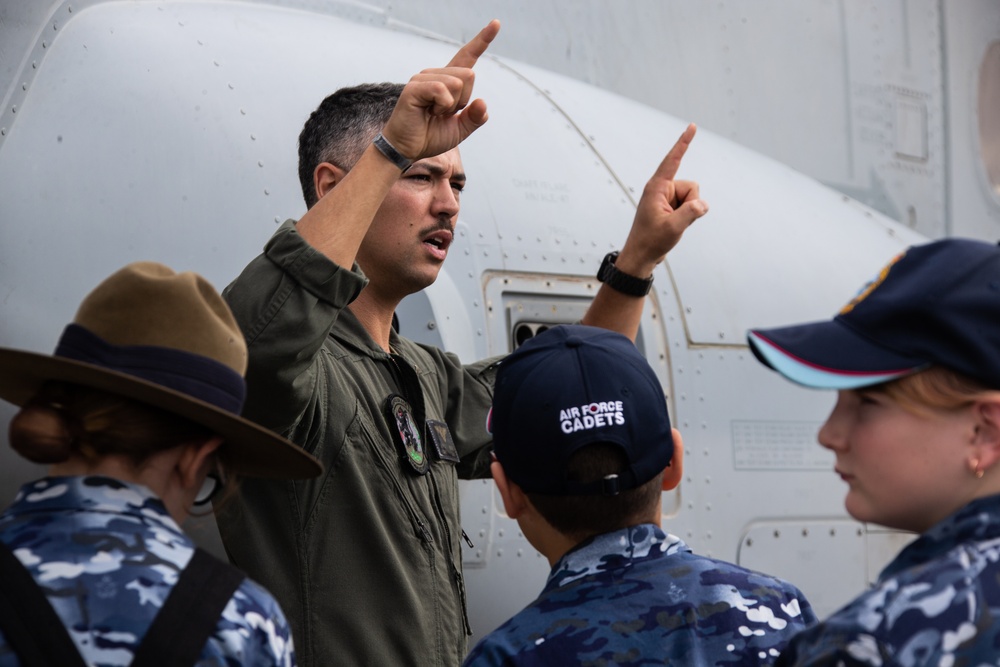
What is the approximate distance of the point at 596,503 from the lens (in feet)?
5.94

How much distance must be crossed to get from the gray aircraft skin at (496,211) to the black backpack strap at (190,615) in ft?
5.16

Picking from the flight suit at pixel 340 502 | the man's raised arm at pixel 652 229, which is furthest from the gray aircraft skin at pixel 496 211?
the man's raised arm at pixel 652 229

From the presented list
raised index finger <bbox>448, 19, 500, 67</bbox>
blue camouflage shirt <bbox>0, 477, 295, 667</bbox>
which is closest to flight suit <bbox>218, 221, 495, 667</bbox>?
raised index finger <bbox>448, 19, 500, 67</bbox>

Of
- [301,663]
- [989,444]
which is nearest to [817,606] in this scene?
[301,663]

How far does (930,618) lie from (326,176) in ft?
6.51

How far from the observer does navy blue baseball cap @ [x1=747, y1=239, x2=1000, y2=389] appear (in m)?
1.29

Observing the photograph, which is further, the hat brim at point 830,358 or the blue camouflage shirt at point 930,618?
the hat brim at point 830,358

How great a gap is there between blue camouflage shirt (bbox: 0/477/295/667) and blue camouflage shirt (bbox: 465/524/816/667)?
392mm

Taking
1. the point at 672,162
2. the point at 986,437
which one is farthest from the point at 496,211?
the point at 986,437

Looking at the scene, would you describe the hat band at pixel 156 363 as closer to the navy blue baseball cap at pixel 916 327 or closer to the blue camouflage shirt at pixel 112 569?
the blue camouflage shirt at pixel 112 569

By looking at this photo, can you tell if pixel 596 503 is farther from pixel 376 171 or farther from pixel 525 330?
pixel 525 330

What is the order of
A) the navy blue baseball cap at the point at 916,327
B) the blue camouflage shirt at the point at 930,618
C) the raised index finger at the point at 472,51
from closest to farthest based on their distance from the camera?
the blue camouflage shirt at the point at 930,618 → the navy blue baseball cap at the point at 916,327 → the raised index finger at the point at 472,51

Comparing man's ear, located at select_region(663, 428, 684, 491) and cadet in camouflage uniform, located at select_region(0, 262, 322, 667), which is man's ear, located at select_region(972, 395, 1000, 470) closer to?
man's ear, located at select_region(663, 428, 684, 491)

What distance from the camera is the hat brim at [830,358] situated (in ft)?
4.38
